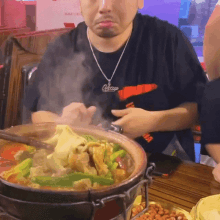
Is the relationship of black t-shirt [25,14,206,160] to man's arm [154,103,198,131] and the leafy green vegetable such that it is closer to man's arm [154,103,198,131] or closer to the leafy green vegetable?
man's arm [154,103,198,131]

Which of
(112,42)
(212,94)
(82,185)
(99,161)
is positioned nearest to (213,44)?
(212,94)

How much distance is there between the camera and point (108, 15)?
2.00 m

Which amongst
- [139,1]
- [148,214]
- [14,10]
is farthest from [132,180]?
[14,10]

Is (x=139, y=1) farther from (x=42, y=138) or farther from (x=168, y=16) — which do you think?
(x=42, y=138)

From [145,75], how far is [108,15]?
544mm

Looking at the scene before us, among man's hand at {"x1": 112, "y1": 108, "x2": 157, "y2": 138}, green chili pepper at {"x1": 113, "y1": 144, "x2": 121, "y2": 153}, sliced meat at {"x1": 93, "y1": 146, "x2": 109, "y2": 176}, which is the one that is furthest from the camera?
man's hand at {"x1": 112, "y1": 108, "x2": 157, "y2": 138}

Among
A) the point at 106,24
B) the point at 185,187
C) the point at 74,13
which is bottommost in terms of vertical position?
the point at 185,187

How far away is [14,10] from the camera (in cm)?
306

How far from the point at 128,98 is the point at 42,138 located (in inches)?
46.0

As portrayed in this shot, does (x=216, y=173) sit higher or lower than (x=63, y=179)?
lower

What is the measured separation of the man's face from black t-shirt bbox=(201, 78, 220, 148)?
77cm

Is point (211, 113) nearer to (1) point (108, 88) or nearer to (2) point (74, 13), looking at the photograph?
(1) point (108, 88)

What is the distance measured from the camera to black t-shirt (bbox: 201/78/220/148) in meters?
1.87

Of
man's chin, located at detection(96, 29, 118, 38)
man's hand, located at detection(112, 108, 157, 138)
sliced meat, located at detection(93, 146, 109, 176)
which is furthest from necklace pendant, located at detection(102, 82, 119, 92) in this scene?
sliced meat, located at detection(93, 146, 109, 176)
